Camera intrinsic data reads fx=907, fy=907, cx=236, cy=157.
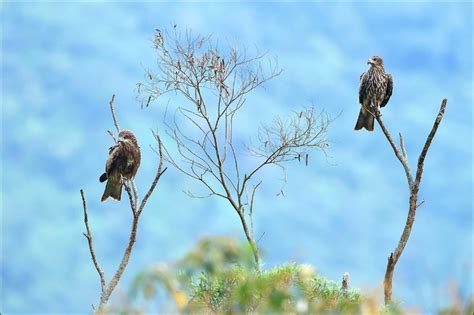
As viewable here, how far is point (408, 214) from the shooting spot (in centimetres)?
911

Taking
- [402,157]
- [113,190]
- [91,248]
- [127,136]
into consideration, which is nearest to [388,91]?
[402,157]

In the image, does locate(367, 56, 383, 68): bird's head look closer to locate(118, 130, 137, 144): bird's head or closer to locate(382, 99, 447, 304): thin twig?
locate(382, 99, 447, 304): thin twig

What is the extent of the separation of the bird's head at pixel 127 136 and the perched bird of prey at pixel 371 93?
2872mm

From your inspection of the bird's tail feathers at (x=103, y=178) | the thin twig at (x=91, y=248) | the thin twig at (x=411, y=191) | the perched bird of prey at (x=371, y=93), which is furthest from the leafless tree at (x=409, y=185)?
the bird's tail feathers at (x=103, y=178)

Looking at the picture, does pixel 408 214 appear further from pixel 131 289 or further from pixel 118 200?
pixel 131 289

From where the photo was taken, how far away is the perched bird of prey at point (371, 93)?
11.6 m

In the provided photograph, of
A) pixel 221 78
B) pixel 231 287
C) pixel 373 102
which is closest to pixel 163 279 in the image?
pixel 231 287

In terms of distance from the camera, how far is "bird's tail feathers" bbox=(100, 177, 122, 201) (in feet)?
35.3

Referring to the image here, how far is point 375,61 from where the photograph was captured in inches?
474

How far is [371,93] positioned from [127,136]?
319 cm

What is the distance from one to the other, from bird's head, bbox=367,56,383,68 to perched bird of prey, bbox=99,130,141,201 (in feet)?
11.1

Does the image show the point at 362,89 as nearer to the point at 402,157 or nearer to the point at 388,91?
the point at 388,91

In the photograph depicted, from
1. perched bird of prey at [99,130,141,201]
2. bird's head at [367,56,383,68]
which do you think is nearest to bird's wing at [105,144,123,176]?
perched bird of prey at [99,130,141,201]

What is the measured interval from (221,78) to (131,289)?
6599mm
